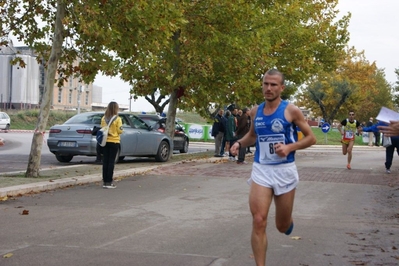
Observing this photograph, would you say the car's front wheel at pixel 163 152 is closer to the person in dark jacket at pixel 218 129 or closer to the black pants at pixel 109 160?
the person in dark jacket at pixel 218 129

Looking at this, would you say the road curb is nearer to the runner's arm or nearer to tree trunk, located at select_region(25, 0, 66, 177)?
tree trunk, located at select_region(25, 0, 66, 177)

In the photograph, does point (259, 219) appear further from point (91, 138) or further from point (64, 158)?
point (64, 158)

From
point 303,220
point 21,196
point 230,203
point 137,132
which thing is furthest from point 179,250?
point 137,132

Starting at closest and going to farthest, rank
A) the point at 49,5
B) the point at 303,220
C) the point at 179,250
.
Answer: the point at 179,250 → the point at 303,220 → the point at 49,5

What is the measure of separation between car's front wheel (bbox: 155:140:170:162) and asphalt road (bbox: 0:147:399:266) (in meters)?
6.56

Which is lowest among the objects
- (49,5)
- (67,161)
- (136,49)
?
(67,161)

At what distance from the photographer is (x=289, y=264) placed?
657cm

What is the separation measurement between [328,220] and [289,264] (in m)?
3.23

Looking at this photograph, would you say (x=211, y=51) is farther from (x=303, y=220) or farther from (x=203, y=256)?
(x=203, y=256)

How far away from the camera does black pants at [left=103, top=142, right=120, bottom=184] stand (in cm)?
1367

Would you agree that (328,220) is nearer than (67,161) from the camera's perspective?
Yes

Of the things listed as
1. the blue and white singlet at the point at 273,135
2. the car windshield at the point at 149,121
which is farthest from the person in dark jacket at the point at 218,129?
the blue and white singlet at the point at 273,135

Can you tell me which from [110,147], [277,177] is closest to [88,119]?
[110,147]

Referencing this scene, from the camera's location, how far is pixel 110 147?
542 inches
